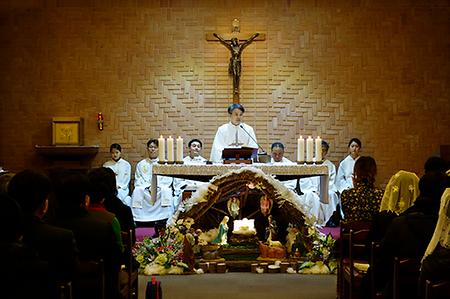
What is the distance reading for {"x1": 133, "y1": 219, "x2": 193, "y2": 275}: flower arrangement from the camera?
7.52 metres

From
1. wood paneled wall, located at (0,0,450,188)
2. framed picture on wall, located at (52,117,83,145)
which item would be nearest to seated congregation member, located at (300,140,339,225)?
wood paneled wall, located at (0,0,450,188)

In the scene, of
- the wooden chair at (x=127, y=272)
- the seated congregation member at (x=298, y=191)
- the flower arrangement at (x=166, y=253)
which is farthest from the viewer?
the seated congregation member at (x=298, y=191)

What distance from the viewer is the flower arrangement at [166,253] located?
24.7ft

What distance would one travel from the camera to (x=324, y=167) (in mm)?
8258

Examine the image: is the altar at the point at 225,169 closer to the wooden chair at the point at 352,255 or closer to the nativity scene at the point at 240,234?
the nativity scene at the point at 240,234

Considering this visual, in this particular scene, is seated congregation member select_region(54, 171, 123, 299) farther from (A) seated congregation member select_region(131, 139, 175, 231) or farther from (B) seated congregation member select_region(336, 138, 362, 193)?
(B) seated congregation member select_region(336, 138, 362, 193)

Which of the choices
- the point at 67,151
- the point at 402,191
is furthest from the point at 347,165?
the point at 402,191

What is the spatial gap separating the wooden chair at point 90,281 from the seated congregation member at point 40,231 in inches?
12.6

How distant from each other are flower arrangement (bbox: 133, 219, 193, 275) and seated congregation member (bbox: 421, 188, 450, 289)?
4.26m

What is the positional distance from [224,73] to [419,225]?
848 cm

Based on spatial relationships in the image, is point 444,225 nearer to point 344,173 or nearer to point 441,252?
point 441,252

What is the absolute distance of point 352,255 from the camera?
524 centimetres

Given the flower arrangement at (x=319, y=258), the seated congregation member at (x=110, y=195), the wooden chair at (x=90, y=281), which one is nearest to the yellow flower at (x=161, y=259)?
the flower arrangement at (x=319, y=258)

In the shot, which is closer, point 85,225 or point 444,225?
point 444,225
